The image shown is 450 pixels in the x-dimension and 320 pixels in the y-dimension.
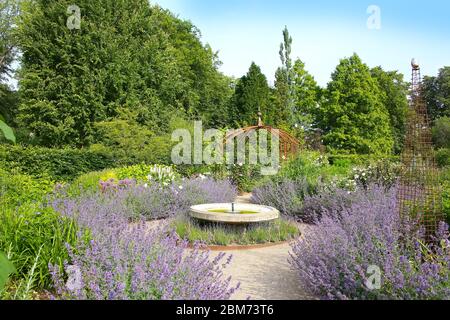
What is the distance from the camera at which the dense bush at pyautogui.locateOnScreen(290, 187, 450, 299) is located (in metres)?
3.13

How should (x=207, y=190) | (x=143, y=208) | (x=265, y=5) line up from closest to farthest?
(x=265, y=5), (x=143, y=208), (x=207, y=190)

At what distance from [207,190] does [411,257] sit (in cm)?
618

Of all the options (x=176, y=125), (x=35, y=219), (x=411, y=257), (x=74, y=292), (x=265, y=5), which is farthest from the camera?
(x=176, y=125)

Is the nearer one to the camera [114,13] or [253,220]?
[253,220]

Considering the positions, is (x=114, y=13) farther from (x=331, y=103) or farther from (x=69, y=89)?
(x=331, y=103)

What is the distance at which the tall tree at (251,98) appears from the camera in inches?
1022

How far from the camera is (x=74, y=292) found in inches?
118

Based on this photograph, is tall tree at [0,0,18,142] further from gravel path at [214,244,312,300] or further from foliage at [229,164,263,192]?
gravel path at [214,244,312,300]

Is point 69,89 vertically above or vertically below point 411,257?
above

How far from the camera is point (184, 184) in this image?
31.2ft

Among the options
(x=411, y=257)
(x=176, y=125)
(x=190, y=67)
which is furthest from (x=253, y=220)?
(x=190, y=67)

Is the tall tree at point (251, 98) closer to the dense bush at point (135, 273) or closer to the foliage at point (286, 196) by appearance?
the foliage at point (286, 196)

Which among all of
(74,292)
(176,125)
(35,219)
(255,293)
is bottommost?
(255,293)

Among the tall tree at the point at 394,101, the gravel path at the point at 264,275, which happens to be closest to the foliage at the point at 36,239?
the gravel path at the point at 264,275
